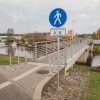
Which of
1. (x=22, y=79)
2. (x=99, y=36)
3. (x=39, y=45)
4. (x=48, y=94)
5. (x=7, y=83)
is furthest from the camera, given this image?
(x=99, y=36)

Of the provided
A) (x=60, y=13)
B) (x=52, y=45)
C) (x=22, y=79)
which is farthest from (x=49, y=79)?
(x=52, y=45)

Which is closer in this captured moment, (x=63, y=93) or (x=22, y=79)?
(x=63, y=93)

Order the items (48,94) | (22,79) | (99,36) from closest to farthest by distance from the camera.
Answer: (48,94)
(22,79)
(99,36)

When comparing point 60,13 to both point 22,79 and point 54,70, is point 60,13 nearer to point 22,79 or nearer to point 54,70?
point 22,79

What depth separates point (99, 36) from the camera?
154 metres

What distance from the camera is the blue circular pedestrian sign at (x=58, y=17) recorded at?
1109 centimetres

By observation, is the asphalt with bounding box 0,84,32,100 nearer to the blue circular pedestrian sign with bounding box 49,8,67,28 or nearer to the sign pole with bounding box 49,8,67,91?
the sign pole with bounding box 49,8,67,91

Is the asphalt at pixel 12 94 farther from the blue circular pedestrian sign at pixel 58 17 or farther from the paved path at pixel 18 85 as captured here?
the blue circular pedestrian sign at pixel 58 17

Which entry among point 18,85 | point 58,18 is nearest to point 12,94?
point 18,85

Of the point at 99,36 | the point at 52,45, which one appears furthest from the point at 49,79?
the point at 99,36

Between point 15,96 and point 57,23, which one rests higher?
point 57,23

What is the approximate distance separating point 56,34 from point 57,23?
41 centimetres

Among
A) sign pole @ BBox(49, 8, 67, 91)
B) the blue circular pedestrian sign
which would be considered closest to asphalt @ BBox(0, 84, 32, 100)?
sign pole @ BBox(49, 8, 67, 91)

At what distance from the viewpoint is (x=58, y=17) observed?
11.1m
